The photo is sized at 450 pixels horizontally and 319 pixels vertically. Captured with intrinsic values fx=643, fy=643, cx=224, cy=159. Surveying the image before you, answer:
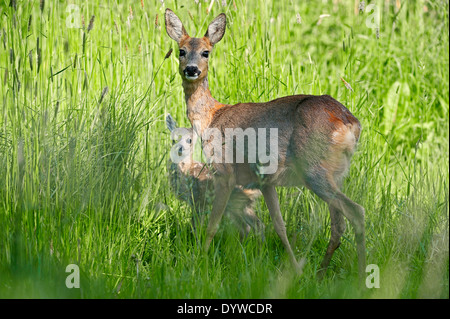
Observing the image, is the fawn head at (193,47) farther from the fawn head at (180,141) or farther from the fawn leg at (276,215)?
the fawn leg at (276,215)

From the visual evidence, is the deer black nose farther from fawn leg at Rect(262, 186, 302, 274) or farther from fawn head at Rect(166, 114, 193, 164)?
fawn leg at Rect(262, 186, 302, 274)

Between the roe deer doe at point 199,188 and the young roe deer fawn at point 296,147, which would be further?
the roe deer doe at point 199,188

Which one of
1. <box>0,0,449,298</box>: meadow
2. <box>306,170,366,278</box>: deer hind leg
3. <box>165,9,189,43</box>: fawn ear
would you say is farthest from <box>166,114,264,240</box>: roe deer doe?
<box>306,170,366,278</box>: deer hind leg

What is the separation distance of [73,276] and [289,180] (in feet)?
5.49

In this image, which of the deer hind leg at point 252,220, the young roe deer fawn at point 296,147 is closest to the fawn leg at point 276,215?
the young roe deer fawn at point 296,147

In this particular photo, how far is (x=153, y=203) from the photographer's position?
15.7ft

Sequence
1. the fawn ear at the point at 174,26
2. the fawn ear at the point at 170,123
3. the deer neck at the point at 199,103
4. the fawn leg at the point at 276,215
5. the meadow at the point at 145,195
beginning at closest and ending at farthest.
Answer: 1. the meadow at the point at 145,195
2. the fawn leg at the point at 276,215
3. the deer neck at the point at 199,103
4. the fawn ear at the point at 174,26
5. the fawn ear at the point at 170,123

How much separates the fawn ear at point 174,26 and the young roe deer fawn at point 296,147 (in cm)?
23

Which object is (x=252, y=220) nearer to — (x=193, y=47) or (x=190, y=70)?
(x=190, y=70)

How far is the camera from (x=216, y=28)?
5016mm

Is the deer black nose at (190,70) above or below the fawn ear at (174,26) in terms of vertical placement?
below

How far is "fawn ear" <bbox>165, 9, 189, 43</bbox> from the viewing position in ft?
16.5

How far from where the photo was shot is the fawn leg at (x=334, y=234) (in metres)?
4.40

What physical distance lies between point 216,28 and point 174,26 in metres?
0.34
